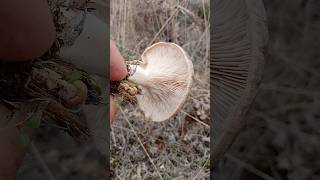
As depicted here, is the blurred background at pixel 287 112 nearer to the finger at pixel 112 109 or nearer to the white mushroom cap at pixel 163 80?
the white mushroom cap at pixel 163 80

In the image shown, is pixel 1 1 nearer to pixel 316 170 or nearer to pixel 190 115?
pixel 190 115

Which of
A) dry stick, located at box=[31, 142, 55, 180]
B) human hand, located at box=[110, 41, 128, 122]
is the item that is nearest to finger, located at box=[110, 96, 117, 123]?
human hand, located at box=[110, 41, 128, 122]

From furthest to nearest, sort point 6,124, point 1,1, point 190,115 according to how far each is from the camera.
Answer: point 190,115 < point 6,124 < point 1,1

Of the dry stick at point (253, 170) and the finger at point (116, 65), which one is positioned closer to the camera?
the finger at point (116, 65)

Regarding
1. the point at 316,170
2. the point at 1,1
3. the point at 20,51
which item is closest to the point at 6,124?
the point at 20,51

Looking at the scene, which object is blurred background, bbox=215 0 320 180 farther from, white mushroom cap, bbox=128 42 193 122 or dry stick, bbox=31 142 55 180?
dry stick, bbox=31 142 55 180

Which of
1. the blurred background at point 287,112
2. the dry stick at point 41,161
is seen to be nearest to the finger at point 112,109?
the dry stick at point 41,161
